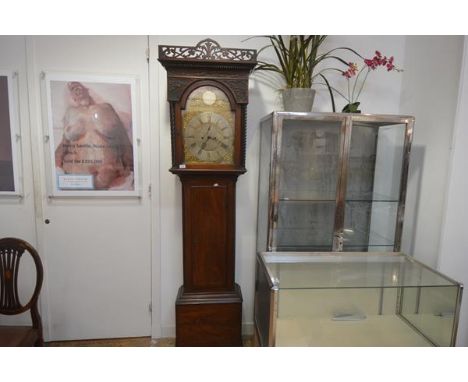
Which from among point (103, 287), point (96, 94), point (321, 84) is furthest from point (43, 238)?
point (321, 84)

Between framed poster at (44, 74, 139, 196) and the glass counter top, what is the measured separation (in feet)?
3.73

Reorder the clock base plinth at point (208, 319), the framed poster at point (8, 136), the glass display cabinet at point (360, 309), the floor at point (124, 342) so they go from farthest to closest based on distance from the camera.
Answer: the floor at point (124, 342)
the framed poster at point (8, 136)
the clock base plinth at point (208, 319)
the glass display cabinet at point (360, 309)

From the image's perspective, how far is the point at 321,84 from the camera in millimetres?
2004

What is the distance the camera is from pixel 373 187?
1.89 metres

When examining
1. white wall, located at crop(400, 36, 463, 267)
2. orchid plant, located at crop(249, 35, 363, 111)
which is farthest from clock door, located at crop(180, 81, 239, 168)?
white wall, located at crop(400, 36, 463, 267)

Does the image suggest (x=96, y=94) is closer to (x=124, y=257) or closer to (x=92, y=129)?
(x=92, y=129)

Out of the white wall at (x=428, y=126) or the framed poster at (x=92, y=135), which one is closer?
the white wall at (x=428, y=126)

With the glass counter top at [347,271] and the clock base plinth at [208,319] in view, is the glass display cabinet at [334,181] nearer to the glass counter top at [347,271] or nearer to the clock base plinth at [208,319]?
the glass counter top at [347,271]

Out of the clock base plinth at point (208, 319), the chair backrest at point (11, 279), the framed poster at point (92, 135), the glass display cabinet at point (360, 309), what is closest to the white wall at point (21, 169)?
the framed poster at point (92, 135)

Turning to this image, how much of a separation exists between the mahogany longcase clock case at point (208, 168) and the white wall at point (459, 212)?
1189 mm

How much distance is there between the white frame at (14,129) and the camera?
186cm

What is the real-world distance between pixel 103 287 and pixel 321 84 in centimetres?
213

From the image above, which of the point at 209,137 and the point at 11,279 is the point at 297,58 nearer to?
the point at 209,137

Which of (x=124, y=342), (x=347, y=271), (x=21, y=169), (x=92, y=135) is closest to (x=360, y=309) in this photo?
(x=347, y=271)
